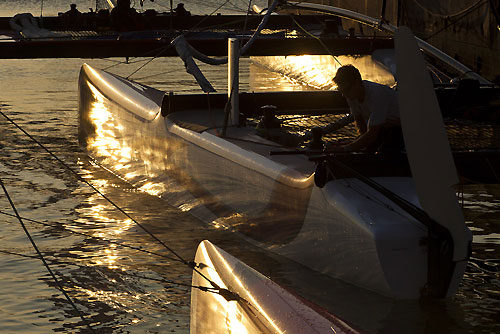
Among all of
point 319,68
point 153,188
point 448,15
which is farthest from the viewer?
point 319,68

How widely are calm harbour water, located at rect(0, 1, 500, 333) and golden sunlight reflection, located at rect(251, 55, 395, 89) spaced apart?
4114 mm

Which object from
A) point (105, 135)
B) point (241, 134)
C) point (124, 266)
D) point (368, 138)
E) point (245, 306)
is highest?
point (368, 138)

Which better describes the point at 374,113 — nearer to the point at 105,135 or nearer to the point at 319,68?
the point at 105,135

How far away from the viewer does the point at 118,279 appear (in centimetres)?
714

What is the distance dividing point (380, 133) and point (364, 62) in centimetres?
796

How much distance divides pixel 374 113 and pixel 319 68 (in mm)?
11565

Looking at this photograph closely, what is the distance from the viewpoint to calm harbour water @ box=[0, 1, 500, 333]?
623 cm

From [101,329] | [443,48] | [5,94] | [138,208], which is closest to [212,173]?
[138,208]

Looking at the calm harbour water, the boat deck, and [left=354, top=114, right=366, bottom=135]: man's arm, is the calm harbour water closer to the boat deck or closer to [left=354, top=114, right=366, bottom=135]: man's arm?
the boat deck

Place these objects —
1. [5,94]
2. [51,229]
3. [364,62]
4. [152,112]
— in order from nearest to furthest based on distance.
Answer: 1. [51,229]
2. [152,112]
3. [364,62]
4. [5,94]

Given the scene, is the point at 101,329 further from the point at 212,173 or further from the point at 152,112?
the point at 152,112

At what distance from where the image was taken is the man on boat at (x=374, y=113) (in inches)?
285

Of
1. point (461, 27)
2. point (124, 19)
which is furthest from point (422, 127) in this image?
point (124, 19)

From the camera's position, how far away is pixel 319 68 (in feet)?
61.5
